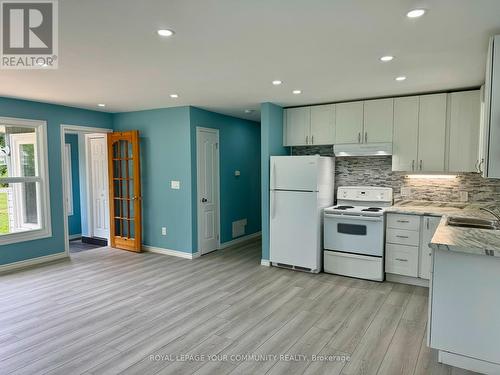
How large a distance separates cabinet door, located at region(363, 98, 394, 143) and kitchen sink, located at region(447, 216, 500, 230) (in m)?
1.38

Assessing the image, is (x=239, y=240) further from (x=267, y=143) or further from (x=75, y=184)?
(x=75, y=184)

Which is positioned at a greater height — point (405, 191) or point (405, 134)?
point (405, 134)

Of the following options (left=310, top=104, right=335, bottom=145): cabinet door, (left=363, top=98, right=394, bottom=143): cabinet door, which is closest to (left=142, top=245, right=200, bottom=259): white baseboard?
(left=310, top=104, right=335, bottom=145): cabinet door

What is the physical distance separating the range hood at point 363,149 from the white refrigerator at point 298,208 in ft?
0.72

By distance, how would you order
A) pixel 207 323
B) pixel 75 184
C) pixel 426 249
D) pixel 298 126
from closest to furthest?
A: pixel 207 323 → pixel 426 249 → pixel 298 126 → pixel 75 184

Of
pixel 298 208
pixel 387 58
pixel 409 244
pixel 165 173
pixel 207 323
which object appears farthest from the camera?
pixel 165 173

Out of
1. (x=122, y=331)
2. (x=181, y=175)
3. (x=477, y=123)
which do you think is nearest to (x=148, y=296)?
(x=122, y=331)

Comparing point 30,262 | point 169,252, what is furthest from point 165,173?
point 30,262

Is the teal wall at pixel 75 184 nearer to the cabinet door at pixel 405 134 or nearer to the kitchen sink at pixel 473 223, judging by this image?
the cabinet door at pixel 405 134

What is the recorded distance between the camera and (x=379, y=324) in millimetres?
3000

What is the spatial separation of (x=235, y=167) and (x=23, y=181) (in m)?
3.35

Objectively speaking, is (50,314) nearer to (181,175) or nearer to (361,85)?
(181,175)

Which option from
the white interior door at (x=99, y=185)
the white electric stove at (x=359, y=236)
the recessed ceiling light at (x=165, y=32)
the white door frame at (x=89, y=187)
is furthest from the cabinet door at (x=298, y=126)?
the white door frame at (x=89, y=187)

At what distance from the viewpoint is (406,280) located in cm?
→ 404
